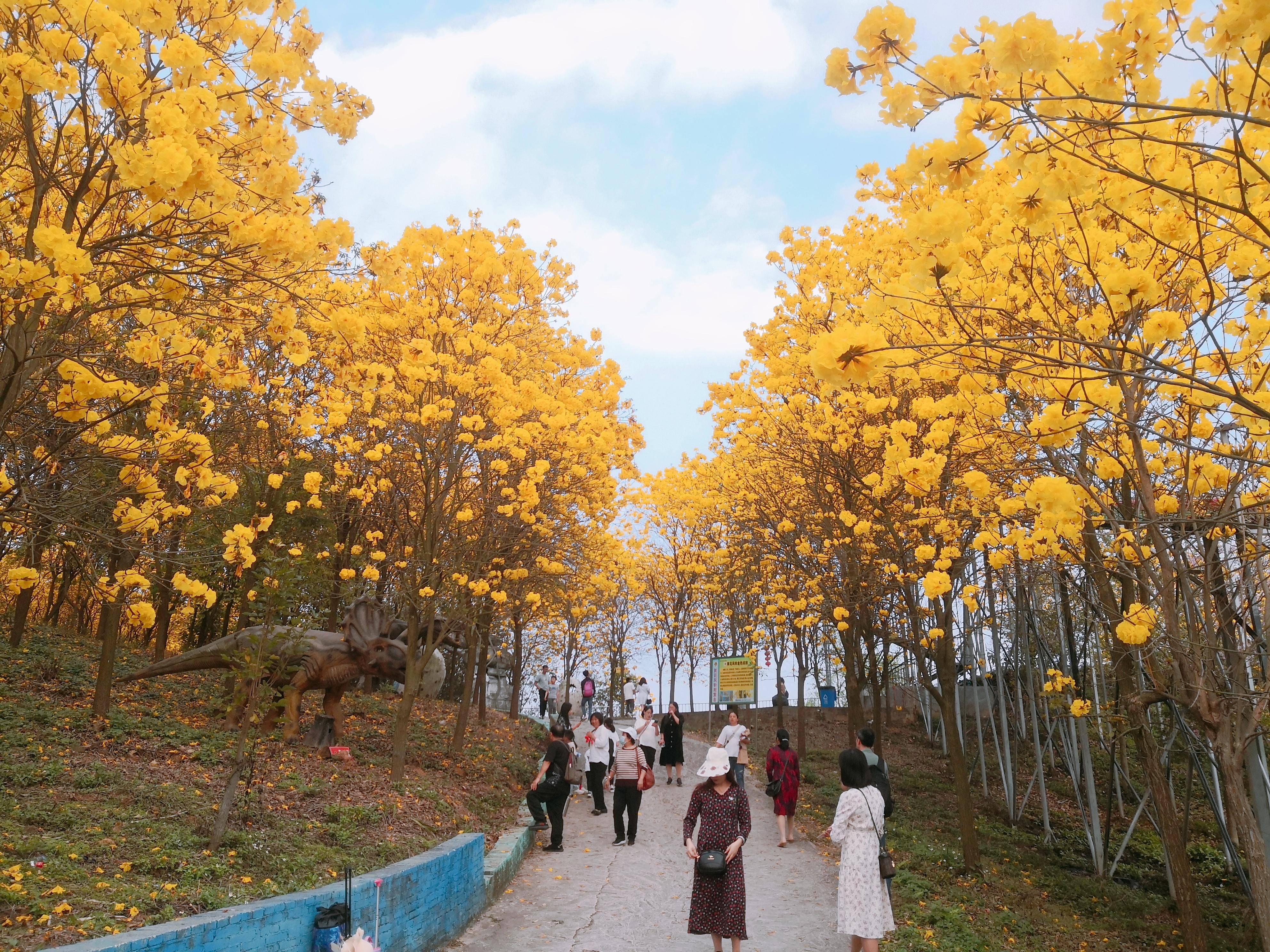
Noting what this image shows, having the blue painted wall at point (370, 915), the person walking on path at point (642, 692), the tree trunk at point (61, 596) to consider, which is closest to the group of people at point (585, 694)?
the person walking on path at point (642, 692)

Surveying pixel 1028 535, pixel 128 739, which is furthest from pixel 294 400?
pixel 1028 535

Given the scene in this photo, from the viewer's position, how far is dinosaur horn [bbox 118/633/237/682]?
1070 centimetres

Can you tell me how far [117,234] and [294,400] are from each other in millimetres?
6624

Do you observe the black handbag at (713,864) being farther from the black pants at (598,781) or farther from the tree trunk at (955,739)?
the black pants at (598,781)

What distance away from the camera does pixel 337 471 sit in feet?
33.5

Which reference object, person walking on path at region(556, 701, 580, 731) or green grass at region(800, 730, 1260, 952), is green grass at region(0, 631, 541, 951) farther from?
green grass at region(800, 730, 1260, 952)

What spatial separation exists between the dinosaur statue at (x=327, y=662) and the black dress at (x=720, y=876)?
5095mm

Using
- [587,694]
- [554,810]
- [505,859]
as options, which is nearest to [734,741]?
[554,810]

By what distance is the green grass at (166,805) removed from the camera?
4.73 metres

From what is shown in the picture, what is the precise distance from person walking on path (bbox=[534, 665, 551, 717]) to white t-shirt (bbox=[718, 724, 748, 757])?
13.4 m

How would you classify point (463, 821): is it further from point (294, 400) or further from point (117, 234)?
point (117, 234)

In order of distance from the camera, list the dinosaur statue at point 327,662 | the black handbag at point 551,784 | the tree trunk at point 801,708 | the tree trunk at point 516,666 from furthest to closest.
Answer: the tree trunk at point 801,708 → the tree trunk at point 516,666 → the dinosaur statue at point 327,662 → the black handbag at point 551,784

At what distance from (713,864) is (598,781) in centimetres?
629

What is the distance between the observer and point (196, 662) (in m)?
10.8
